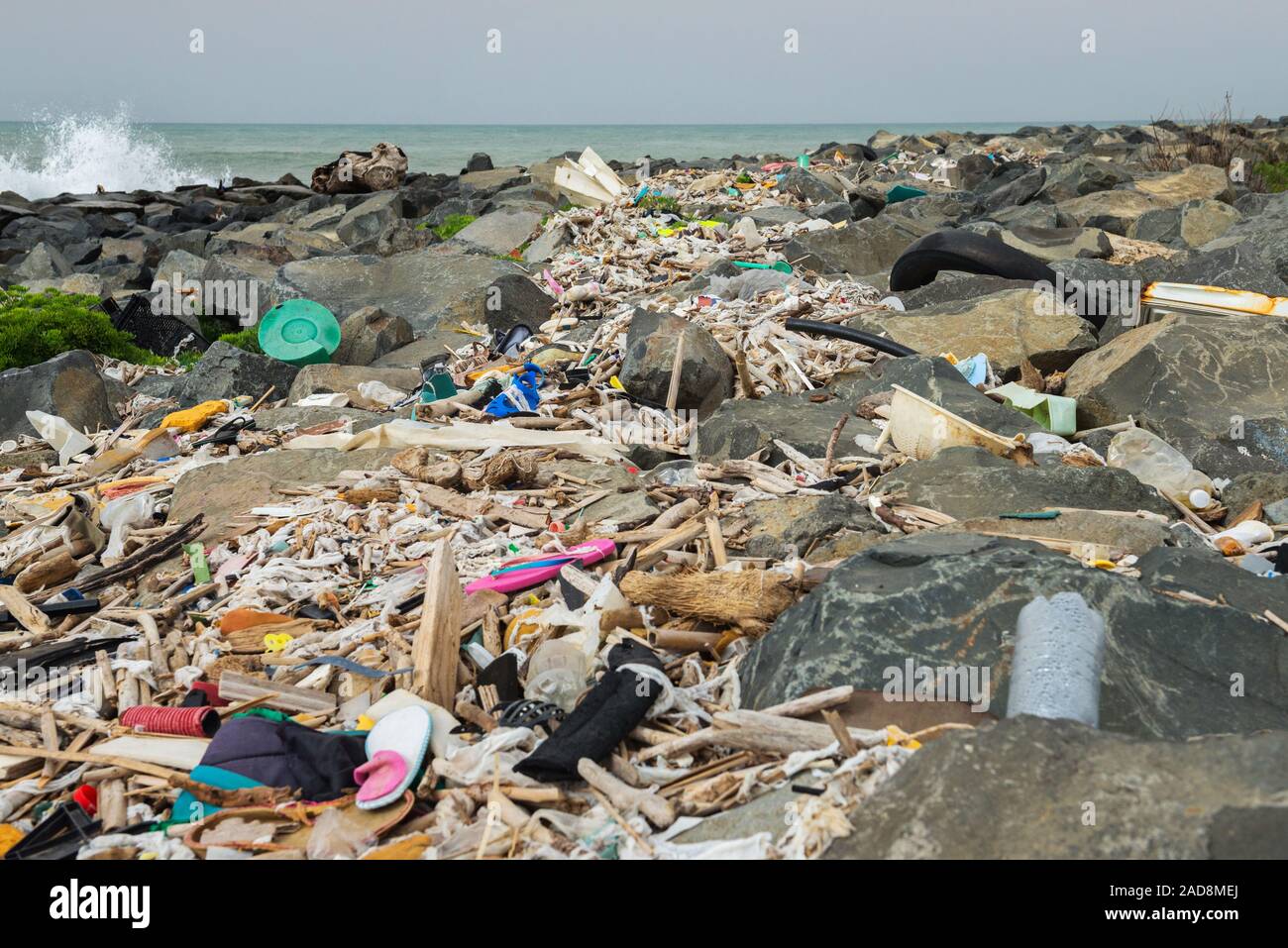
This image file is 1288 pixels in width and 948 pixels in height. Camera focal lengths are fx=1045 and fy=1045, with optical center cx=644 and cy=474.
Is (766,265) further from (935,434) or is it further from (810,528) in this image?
(810,528)

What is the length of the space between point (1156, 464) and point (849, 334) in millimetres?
2779

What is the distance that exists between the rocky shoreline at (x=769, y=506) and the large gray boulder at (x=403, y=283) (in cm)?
6

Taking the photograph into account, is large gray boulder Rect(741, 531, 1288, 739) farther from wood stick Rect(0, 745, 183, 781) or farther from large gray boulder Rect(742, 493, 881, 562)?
wood stick Rect(0, 745, 183, 781)

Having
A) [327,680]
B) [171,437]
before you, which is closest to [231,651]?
[327,680]

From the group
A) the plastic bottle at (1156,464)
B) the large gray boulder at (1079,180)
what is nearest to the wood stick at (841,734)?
the plastic bottle at (1156,464)

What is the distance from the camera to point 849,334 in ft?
26.9

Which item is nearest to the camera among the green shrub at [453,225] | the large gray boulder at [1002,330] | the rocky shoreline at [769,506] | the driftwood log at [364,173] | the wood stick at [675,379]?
the rocky shoreline at [769,506]

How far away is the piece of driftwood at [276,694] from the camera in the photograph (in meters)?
3.83

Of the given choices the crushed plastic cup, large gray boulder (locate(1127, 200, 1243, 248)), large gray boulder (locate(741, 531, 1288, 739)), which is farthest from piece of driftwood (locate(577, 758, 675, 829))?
large gray boulder (locate(1127, 200, 1243, 248))

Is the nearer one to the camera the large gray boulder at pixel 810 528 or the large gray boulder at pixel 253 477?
the large gray boulder at pixel 810 528

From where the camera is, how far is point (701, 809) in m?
2.88

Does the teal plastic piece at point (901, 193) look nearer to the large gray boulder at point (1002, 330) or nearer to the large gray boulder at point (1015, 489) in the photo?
the large gray boulder at point (1002, 330)

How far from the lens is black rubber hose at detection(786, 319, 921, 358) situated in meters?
7.90

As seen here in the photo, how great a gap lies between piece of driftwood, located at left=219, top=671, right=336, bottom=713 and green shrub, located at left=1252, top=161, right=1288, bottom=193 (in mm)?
18514
